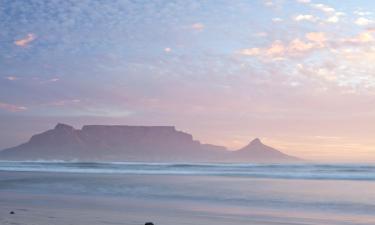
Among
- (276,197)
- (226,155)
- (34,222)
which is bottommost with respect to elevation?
(34,222)

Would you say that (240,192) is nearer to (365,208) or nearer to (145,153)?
(365,208)

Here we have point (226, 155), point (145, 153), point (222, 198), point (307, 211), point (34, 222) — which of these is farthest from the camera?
point (145, 153)

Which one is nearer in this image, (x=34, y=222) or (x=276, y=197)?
(x=34, y=222)

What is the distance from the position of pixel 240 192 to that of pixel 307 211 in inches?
213

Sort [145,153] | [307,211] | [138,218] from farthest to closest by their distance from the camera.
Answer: [145,153] → [307,211] → [138,218]

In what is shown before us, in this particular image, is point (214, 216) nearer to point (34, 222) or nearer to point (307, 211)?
point (307, 211)

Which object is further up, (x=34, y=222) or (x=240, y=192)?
(x=240, y=192)

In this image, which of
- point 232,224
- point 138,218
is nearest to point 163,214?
point 138,218

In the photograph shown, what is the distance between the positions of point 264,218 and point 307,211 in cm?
201

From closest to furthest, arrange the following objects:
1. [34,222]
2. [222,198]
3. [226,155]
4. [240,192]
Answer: [34,222] → [222,198] → [240,192] → [226,155]

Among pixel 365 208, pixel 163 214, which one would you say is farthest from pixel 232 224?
pixel 365 208

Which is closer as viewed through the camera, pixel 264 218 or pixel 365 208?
pixel 264 218

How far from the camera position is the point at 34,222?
9.53 meters

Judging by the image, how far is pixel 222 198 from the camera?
15.7 meters
